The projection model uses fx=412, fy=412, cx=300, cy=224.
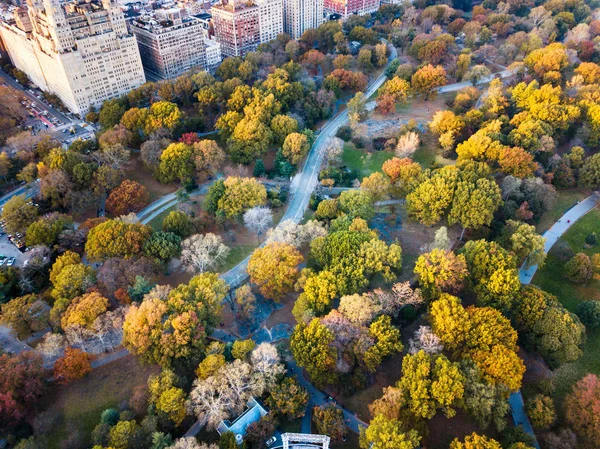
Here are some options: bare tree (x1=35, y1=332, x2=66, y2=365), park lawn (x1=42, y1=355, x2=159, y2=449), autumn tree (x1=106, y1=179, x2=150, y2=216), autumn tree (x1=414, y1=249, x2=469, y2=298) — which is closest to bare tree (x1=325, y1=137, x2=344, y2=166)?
autumn tree (x1=414, y1=249, x2=469, y2=298)

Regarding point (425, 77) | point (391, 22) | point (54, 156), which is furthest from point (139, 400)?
point (391, 22)

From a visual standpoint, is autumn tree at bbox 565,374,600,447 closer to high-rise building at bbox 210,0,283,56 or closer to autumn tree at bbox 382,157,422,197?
autumn tree at bbox 382,157,422,197

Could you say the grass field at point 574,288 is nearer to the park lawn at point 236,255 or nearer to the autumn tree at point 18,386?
the park lawn at point 236,255

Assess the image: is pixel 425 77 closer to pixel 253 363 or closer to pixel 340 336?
pixel 340 336

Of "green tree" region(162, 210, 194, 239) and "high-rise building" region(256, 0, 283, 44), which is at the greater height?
"high-rise building" region(256, 0, 283, 44)

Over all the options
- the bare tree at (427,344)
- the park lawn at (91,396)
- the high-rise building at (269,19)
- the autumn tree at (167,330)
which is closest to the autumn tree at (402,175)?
the bare tree at (427,344)
